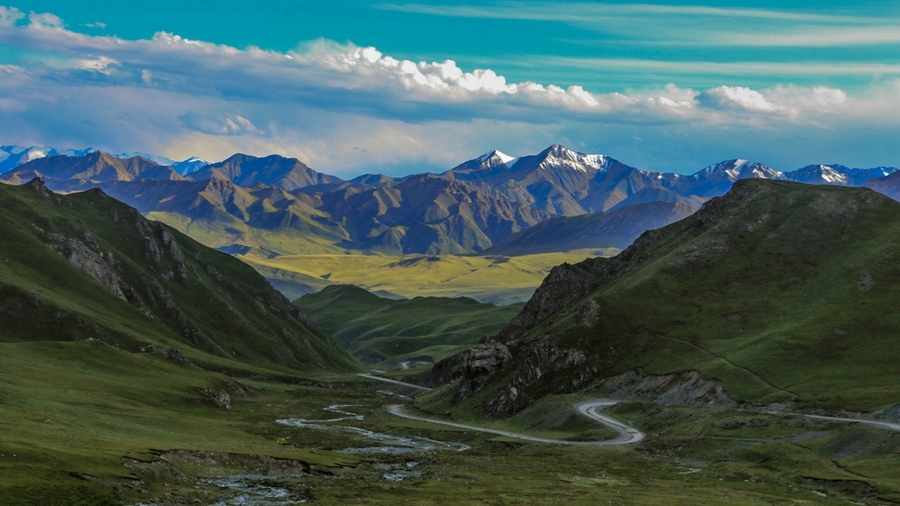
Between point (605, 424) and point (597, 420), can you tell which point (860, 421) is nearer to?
point (605, 424)

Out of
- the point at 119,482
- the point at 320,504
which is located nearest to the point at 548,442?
the point at 320,504

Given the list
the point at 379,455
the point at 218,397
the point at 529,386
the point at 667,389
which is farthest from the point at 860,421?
the point at 218,397

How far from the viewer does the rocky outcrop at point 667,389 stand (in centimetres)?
16525

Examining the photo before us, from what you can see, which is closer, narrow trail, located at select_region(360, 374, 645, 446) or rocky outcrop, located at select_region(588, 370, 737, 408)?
narrow trail, located at select_region(360, 374, 645, 446)

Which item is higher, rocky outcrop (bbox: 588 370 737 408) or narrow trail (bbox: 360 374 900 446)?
rocky outcrop (bbox: 588 370 737 408)

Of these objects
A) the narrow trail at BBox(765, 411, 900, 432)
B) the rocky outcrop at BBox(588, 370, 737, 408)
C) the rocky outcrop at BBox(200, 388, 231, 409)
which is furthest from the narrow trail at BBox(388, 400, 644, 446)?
the rocky outcrop at BBox(200, 388, 231, 409)

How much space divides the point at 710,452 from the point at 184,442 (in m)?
74.5

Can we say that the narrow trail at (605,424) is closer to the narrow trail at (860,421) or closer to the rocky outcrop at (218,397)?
the narrow trail at (860,421)

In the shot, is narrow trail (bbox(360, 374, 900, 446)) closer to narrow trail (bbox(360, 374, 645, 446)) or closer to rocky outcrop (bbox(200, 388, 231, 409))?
narrow trail (bbox(360, 374, 645, 446))

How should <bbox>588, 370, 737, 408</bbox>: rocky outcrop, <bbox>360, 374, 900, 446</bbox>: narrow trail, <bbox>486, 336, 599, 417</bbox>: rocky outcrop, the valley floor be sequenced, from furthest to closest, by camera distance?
<bbox>486, 336, 599, 417</bbox>: rocky outcrop < <bbox>588, 370, 737, 408</bbox>: rocky outcrop < <bbox>360, 374, 900, 446</bbox>: narrow trail < the valley floor

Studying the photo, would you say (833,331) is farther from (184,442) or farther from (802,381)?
(184,442)

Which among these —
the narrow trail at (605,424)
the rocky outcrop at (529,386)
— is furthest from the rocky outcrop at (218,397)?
the rocky outcrop at (529,386)

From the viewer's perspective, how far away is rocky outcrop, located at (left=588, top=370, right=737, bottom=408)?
165 m

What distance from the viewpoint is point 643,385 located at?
18450cm
